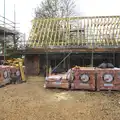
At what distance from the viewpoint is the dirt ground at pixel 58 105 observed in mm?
7688

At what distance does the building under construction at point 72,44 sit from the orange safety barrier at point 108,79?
6.18 m

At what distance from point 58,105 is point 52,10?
25.8 metres

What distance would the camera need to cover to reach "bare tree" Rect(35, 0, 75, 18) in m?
33.3

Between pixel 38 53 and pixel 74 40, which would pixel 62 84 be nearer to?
pixel 38 53

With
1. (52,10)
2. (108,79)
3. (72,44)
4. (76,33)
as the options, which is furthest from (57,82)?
(52,10)

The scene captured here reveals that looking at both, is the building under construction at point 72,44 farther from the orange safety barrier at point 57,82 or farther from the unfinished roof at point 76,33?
the orange safety barrier at point 57,82

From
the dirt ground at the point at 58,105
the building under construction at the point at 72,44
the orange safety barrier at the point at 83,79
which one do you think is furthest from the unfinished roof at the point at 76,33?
the dirt ground at the point at 58,105

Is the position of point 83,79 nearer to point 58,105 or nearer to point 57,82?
point 57,82

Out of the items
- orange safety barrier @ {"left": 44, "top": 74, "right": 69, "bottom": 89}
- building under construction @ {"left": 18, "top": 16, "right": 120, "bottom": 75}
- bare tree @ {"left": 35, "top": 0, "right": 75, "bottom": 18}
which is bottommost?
orange safety barrier @ {"left": 44, "top": 74, "right": 69, "bottom": 89}

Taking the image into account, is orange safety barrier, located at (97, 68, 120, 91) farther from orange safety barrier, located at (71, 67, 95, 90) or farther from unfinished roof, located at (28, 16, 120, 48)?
unfinished roof, located at (28, 16, 120, 48)

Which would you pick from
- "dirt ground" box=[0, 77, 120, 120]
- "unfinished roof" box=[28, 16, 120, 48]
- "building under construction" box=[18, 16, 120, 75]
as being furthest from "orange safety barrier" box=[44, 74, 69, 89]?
"unfinished roof" box=[28, 16, 120, 48]

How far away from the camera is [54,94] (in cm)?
1180

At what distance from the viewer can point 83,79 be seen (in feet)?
42.0

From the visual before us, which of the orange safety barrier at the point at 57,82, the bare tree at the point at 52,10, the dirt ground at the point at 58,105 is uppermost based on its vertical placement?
the bare tree at the point at 52,10
